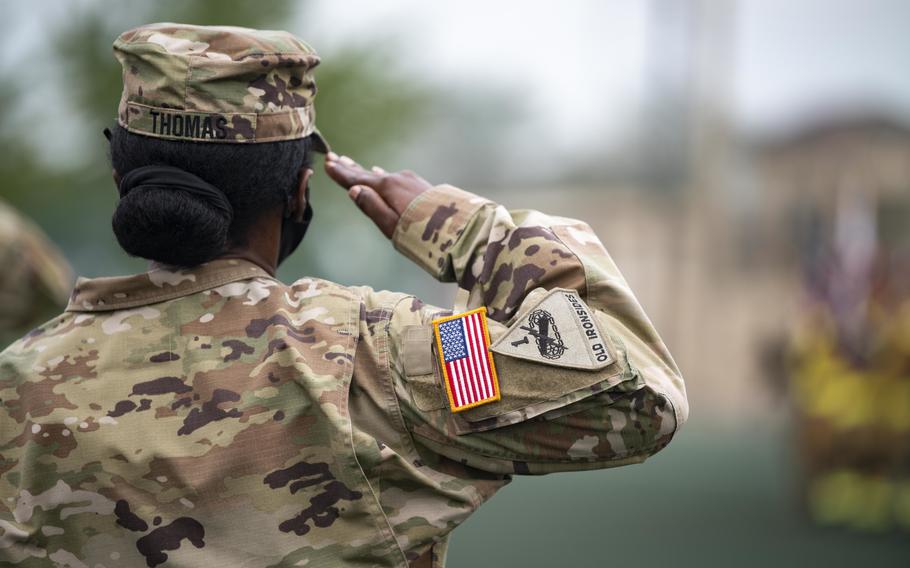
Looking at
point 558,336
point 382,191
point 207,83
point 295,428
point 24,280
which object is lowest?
point 24,280

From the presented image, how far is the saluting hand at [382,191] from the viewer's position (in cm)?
185

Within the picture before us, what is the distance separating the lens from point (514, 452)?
162 centimetres

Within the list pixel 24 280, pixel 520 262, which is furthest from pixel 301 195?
pixel 24 280

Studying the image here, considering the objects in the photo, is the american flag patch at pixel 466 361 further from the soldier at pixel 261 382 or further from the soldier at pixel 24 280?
the soldier at pixel 24 280

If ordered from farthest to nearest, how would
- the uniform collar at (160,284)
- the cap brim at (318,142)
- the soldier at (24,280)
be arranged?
the soldier at (24,280)
the cap brim at (318,142)
the uniform collar at (160,284)

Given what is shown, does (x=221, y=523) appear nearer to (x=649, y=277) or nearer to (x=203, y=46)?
(x=203, y=46)

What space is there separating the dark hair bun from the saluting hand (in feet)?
0.88

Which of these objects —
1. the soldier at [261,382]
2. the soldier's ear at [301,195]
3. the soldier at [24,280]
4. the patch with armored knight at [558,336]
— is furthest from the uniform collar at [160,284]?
the soldier at [24,280]

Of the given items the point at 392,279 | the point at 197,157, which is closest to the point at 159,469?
the point at 197,157

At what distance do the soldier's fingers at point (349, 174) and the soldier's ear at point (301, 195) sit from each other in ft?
0.24

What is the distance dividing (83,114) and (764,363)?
7.15 meters

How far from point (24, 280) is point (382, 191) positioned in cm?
310

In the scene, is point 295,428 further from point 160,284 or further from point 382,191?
point 382,191

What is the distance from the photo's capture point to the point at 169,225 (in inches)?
63.1
